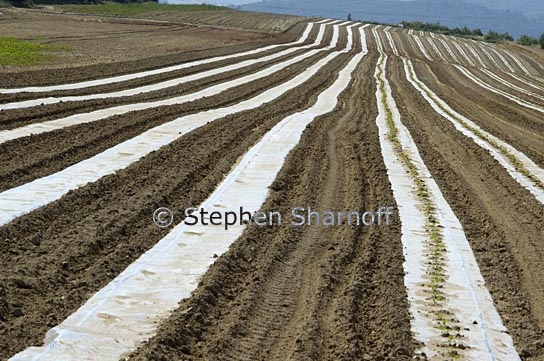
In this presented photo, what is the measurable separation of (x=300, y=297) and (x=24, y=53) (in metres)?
23.6

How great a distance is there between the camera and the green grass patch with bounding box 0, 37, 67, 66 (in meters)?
24.4

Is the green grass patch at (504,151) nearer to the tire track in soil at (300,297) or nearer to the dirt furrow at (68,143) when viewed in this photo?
the tire track in soil at (300,297)

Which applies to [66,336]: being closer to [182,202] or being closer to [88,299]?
[88,299]

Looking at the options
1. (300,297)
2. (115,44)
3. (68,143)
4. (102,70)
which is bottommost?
(300,297)

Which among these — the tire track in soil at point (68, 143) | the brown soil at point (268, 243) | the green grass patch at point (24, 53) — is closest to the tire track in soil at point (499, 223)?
the brown soil at point (268, 243)

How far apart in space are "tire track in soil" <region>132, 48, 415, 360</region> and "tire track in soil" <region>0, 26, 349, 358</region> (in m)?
0.96

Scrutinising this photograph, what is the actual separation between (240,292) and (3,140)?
6652 mm

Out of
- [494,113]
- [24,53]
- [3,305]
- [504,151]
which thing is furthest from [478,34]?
[3,305]

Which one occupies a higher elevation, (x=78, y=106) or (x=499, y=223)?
(x=78, y=106)

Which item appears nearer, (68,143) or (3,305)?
(3,305)

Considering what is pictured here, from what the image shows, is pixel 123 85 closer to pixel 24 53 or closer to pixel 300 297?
pixel 24 53

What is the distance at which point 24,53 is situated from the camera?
89.2 feet

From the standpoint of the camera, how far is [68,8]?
7619cm

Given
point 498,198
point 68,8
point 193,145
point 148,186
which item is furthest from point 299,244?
point 68,8
